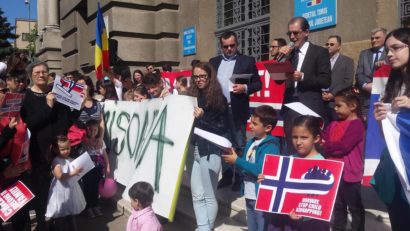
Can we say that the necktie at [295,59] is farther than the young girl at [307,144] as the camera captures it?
Yes

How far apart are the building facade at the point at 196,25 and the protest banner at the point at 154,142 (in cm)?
339

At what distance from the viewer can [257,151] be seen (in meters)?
3.01

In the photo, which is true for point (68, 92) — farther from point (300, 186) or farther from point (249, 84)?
point (300, 186)

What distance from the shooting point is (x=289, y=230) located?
2.67 m

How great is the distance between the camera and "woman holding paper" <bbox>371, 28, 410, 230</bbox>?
2.25m

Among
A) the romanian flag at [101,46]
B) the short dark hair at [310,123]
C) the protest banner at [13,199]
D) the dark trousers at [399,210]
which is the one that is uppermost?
the romanian flag at [101,46]

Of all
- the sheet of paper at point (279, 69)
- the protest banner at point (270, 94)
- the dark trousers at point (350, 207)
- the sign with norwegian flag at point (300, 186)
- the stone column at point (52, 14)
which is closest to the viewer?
the sign with norwegian flag at point (300, 186)

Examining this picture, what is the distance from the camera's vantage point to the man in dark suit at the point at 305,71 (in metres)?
3.40

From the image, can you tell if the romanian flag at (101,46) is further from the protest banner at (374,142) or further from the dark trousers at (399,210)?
the dark trousers at (399,210)

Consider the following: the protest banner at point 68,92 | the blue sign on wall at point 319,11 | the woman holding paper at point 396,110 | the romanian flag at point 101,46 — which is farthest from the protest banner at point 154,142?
the blue sign on wall at point 319,11

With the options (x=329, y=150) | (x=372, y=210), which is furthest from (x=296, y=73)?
(x=372, y=210)

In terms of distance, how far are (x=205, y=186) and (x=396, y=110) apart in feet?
5.88

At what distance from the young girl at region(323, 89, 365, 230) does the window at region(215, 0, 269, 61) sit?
524cm

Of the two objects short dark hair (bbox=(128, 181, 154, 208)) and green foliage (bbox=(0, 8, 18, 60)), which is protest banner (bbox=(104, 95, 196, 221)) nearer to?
short dark hair (bbox=(128, 181, 154, 208))
